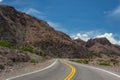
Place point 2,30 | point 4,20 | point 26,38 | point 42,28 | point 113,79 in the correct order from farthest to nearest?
point 42,28, point 26,38, point 4,20, point 2,30, point 113,79

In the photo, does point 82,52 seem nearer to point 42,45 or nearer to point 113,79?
point 42,45

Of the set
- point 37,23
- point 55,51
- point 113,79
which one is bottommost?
point 113,79

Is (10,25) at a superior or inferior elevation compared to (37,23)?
inferior

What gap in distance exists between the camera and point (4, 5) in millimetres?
152625

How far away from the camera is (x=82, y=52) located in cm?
17975

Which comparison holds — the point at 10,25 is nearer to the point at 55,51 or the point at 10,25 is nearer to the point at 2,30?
the point at 2,30

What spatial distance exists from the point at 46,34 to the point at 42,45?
51.4 ft

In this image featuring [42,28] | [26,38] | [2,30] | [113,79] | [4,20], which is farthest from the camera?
[42,28]

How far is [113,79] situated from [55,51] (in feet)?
446

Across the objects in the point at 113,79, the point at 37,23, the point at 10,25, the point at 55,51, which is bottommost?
the point at 113,79

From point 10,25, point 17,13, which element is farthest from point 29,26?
point 10,25

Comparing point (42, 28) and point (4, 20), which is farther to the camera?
point (42, 28)

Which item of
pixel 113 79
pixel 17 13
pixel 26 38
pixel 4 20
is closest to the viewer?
pixel 113 79

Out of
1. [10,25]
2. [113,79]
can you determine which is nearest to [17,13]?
[10,25]
